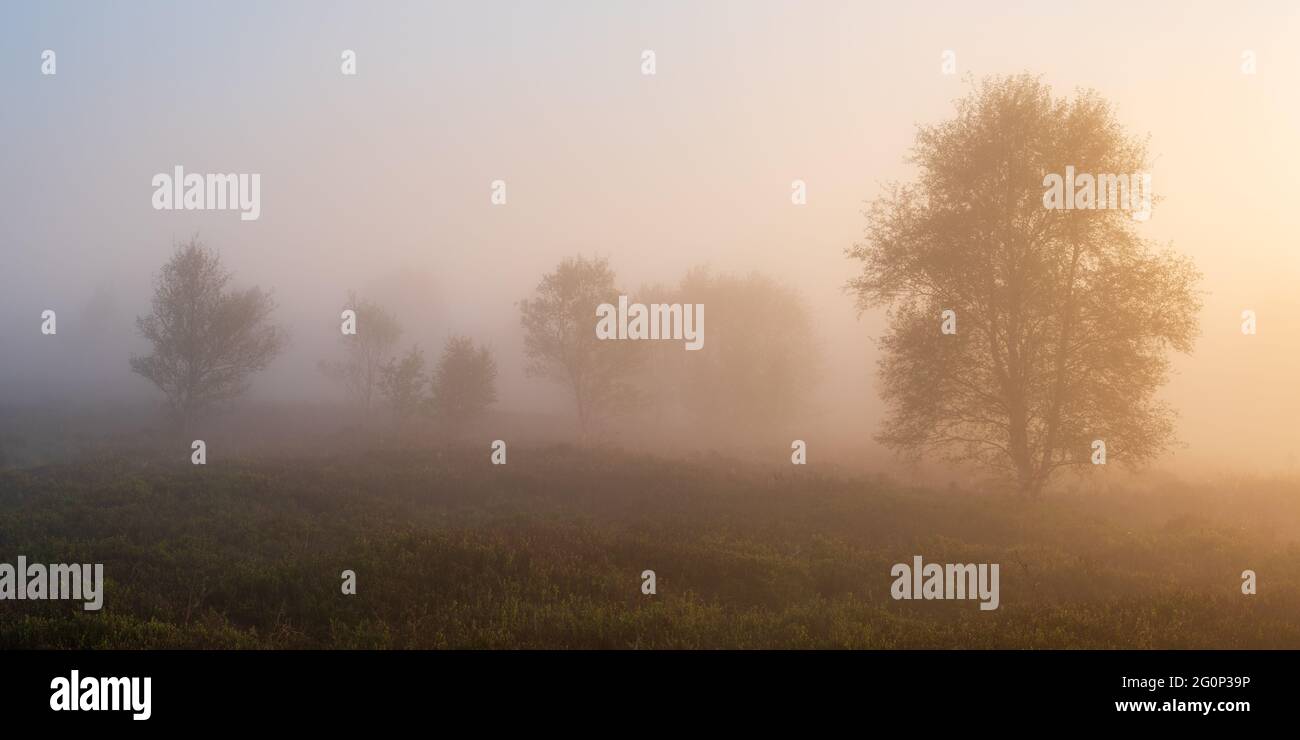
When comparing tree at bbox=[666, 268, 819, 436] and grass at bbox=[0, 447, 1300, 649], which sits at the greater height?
tree at bbox=[666, 268, 819, 436]

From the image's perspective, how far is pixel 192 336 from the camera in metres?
40.2

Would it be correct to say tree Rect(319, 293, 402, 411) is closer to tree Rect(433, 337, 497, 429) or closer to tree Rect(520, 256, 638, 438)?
tree Rect(433, 337, 497, 429)

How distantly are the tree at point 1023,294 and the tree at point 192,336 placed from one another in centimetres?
3787

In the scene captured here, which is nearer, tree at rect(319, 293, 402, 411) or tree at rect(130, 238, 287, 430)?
tree at rect(130, 238, 287, 430)

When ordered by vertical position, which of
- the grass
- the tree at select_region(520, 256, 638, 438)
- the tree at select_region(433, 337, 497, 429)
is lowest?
the grass

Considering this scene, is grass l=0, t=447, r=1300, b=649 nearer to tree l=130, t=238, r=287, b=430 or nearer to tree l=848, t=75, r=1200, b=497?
tree l=848, t=75, r=1200, b=497

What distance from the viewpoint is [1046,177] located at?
18.8 meters

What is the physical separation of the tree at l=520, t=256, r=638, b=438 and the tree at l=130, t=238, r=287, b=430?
17.5 m

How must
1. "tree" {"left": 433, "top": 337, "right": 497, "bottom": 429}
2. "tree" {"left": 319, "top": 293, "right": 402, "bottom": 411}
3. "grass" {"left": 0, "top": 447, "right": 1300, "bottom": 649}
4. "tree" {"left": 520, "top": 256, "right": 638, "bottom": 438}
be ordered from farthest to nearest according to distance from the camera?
"tree" {"left": 319, "top": 293, "right": 402, "bottom": 411}, "tree" {"left": 520, "top": 256, "right": 638, "bottom": 438}, "tree" {"left": 433, "top": 337, "right": 497, "bottom": 429}, "grass" {"left": 0, "top": 447, "right": 1300, "bottom": 649}

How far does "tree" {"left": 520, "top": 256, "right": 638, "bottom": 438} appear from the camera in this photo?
1797 inches

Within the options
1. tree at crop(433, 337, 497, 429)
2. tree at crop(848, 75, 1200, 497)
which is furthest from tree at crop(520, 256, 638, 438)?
tree at crop(848, 75, 1200, 497)

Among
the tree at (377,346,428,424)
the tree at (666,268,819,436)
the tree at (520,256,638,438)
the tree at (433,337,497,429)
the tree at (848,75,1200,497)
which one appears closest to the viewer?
the tree at (848,75,1200,497)

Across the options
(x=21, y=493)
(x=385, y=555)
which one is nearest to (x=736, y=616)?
(x=385, y=555)

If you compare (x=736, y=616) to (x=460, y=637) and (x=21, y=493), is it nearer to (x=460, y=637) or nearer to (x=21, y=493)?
(x=460, y=637)
